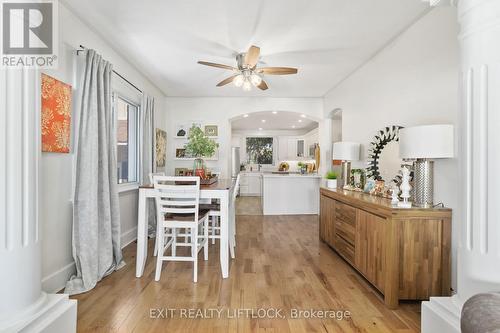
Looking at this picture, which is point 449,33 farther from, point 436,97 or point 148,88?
point 148,88

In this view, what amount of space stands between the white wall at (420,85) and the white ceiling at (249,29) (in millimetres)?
202

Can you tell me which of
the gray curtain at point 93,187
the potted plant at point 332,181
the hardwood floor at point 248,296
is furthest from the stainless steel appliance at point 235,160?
the gray curtain at point 93,187

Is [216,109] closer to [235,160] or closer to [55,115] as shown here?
[55,115]

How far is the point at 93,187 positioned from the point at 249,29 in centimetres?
229

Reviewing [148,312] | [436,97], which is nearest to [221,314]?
[148,312]

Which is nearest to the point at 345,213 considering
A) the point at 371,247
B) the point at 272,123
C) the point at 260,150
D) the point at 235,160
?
the point at 371,247

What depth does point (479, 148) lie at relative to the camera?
1.16m

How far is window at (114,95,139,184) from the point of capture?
13.2 ft

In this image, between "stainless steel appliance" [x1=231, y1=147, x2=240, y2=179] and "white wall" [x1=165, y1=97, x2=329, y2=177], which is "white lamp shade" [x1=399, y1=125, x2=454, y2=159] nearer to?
"white wall" [x1=165, y1=97, x2=329, y2=177]

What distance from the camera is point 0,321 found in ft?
3.86

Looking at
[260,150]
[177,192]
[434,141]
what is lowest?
[177,192]

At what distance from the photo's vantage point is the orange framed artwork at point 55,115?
7.27 ft

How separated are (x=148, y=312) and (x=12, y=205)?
1299 mm

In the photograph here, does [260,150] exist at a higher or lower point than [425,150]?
higher
